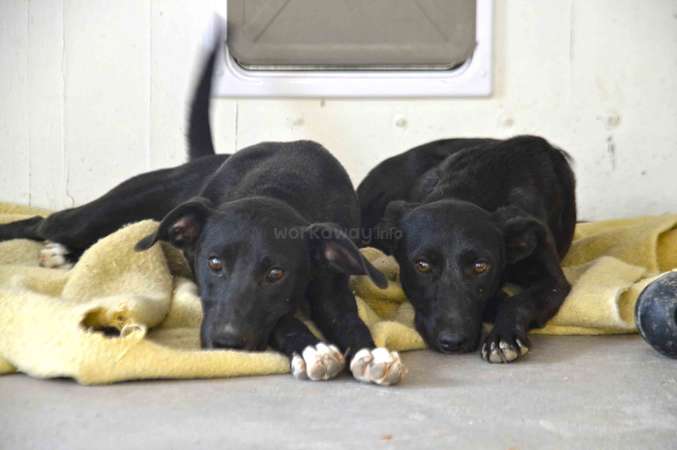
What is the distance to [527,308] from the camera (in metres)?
2.91

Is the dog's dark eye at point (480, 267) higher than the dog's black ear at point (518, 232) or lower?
lower

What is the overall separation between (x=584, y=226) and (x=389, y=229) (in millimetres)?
1613

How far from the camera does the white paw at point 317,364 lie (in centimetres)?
236

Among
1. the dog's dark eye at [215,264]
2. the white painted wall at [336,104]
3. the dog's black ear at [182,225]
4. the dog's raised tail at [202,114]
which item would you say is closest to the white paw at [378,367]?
the dog's dark eye at [215,264]

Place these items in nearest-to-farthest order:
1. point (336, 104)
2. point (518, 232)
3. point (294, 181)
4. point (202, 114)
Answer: point (518, 232) < point (294, 181) < point (202, 114) < point (336, 104)

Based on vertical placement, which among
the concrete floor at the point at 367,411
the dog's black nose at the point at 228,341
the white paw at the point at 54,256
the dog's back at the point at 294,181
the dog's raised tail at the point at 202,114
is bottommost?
the concrete floor at the point at 367,411

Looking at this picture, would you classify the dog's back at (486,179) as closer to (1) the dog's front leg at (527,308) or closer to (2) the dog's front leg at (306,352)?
(1) the dog's front leg at (527,308)

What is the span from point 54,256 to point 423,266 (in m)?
1.55

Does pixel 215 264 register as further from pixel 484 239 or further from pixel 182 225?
pixel 484 239

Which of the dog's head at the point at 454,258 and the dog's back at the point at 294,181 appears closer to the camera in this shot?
the dog's head at the point at 454,258

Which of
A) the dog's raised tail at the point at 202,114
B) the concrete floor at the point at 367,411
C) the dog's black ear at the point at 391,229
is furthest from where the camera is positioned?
the dog's raised tail at the point at 202,114

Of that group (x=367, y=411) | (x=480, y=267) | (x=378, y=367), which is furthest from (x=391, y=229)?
(x=367, y=411)

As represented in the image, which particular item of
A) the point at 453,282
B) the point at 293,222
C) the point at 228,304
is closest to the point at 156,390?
the point at 228,304

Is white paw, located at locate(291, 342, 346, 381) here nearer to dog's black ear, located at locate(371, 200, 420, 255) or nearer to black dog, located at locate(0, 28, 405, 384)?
black dog, located at locate(0, 28, 405, 384)
